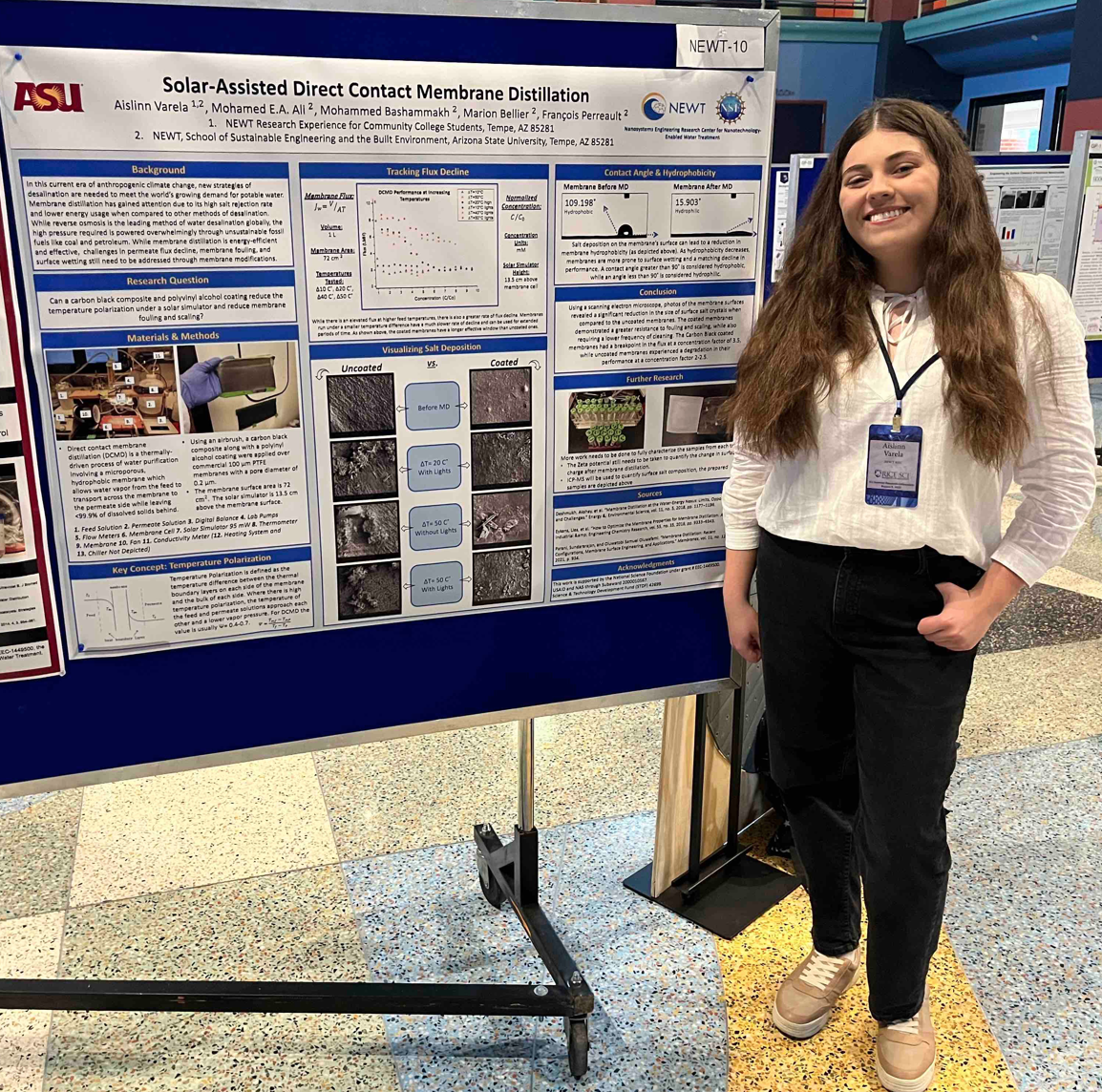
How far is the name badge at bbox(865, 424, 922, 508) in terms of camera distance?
4.80ft

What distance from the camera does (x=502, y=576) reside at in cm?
170

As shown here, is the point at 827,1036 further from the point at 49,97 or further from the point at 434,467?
the point at 49,97

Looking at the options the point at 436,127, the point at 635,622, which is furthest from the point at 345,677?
the point at 436,127

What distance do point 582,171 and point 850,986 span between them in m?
1.54

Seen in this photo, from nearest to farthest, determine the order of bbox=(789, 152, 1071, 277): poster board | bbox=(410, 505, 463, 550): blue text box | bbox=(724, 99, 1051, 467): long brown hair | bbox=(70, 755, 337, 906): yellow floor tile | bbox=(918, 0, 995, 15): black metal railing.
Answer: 1. bbox=(724, 99, 1051, 467): long brown hair
2. bbox=(410, 505, 463, 550): blue text box
3. bbox=(70, 755, 337, 906): yellow floor tile
4. bbox=(789, 152, 1071, 277): poster board
5. bbox=(918, 0, 995, 15): black metal railing

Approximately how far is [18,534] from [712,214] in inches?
44.2

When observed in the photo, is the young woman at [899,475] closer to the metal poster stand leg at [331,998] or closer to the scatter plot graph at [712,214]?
the scatter plot graph at [712,214]

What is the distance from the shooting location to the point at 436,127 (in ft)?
4.75

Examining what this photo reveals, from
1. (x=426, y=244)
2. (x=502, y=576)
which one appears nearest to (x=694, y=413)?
(x=502, y=576)

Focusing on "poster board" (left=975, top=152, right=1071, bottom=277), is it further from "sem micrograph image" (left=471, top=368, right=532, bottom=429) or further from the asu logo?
the asu logo

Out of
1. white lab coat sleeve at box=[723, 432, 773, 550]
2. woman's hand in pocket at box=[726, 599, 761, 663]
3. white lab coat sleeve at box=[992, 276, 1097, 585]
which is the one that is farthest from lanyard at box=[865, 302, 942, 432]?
woman's hand in pocket at box=[726, 599, 761, 663]

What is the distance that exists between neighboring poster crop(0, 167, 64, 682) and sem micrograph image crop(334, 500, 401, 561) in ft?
1.34

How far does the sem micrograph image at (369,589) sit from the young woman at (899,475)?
1.86 ft

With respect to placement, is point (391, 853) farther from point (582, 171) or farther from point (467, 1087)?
point (582, 171)
